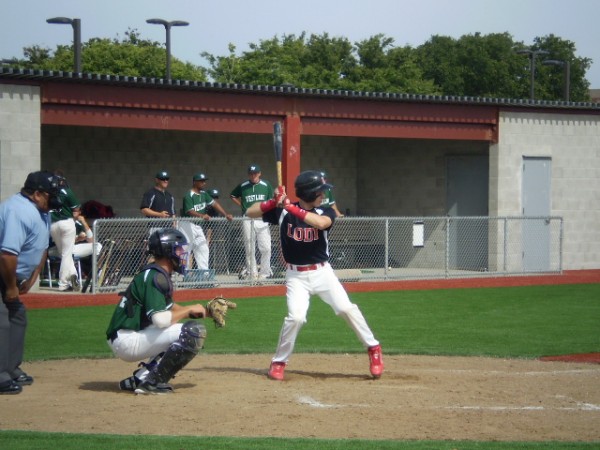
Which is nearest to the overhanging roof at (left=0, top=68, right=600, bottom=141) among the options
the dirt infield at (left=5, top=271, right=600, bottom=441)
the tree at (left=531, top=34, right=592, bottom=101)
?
the dirt infield at (left=5, top=271, right=600, bottom=441)

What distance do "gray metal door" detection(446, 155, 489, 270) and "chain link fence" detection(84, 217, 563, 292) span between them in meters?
0.03

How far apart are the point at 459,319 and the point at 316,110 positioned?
7.57 meters

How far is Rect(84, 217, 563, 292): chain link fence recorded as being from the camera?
55.7ft

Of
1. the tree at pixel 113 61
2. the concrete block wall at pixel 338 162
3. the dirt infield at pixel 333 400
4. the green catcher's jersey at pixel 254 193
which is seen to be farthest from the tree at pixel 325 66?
the dirt infield at pixel 333 400

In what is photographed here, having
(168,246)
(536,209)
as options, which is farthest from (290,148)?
(168,246)

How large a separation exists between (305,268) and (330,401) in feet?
5.24

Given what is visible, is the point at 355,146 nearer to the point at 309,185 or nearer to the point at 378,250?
the point at 378,250

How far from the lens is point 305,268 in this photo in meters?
9.84

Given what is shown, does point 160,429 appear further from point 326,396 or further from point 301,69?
point 301,69

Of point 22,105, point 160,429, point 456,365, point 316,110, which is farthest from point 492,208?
point 160,429

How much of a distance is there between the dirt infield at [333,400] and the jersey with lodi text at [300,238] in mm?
1176

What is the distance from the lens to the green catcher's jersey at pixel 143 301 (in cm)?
843

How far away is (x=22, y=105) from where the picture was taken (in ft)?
57.2

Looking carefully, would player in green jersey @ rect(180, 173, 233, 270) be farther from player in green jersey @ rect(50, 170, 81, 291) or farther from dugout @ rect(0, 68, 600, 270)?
dugout @ rect(0, 68, 600, 270)
